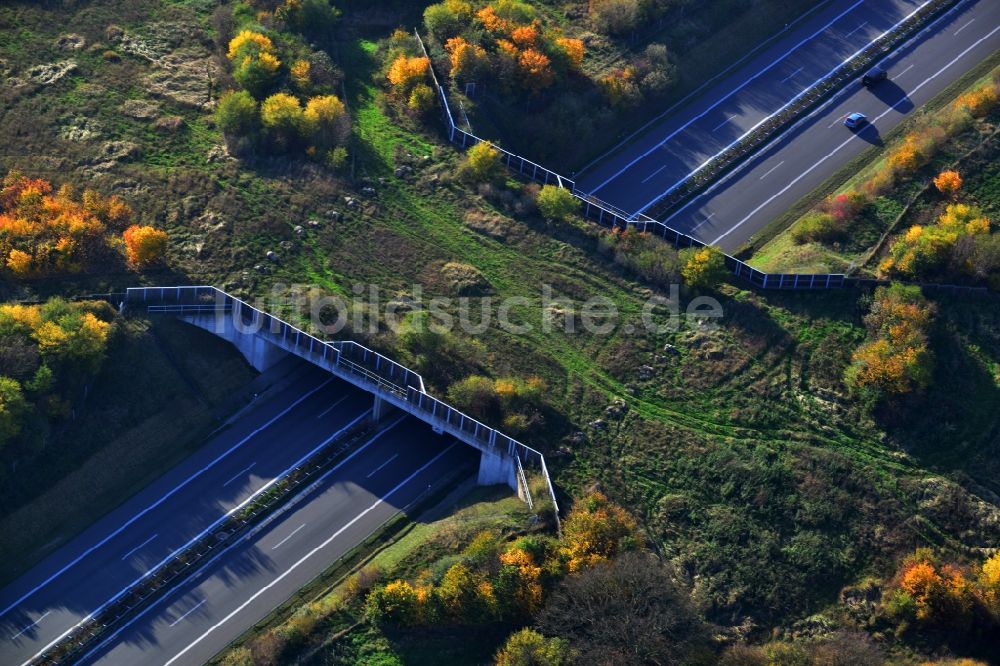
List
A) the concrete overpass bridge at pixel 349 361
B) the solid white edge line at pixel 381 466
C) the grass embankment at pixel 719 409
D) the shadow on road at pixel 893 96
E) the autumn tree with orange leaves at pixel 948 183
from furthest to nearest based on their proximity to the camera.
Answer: the shadow on road at pixel 893 96 → the autumn tree with orange leaves at pixel 948 183 → the solid white edge line at pixel 381 466 → the concrete overpass bridge at pixel 349 361 → the grass embankment at pixel 719 409

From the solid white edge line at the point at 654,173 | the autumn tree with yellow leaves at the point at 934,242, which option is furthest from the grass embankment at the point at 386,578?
the autumn tree with yellow leaves at the point at 934,242

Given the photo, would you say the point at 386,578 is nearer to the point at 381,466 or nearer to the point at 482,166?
the point at 381,466

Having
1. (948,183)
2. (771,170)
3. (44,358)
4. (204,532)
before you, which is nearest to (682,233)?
(771,170)

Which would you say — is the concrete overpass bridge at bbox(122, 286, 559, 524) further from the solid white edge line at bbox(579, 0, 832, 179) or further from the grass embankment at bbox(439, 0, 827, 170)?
the solid white edge line at bbox(579, 0, 832, 179)

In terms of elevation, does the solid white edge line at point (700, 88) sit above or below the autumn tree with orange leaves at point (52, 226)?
above

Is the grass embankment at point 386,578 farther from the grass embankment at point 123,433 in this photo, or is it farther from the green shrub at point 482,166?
the green shrub at point 482,166

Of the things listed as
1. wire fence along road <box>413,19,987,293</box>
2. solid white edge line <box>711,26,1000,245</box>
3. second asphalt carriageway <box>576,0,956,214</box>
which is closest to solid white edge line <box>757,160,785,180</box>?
solid white edge line <box>711,26,1000,245</box>

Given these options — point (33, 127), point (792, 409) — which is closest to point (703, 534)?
point (792, 409)
